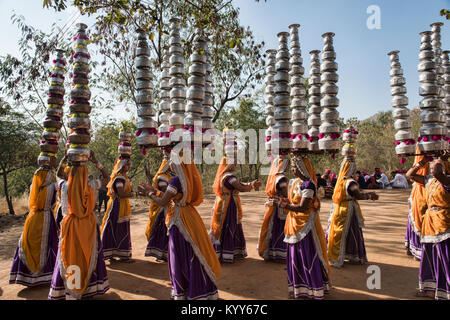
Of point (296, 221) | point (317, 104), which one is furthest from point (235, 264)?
point (317, 104)

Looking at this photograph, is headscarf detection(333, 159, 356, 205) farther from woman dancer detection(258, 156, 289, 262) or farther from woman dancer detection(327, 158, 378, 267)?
woman dancer detection(258, 156, 289, 262)

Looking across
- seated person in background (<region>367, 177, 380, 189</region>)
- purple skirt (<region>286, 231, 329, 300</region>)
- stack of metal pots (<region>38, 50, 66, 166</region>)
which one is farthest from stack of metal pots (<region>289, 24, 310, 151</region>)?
seated person in background (<region>367, 177, 380, 189</region>)

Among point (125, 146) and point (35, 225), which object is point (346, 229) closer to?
point (125, 146)

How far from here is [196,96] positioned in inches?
189

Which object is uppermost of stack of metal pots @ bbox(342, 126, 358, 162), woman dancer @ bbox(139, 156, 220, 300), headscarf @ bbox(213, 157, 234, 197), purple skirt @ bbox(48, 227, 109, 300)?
stack of metal pots @ bbox(342, 126, 358, 162)

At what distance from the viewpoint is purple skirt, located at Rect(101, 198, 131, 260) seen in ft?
20.9

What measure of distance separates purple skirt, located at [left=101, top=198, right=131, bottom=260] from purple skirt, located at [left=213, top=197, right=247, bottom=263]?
6.23 feet

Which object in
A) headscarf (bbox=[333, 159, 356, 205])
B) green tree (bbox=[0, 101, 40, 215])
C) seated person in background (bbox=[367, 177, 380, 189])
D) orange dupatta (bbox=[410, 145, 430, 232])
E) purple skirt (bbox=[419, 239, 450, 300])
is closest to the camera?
purple skirt (bbox=[419, 239, 450, 300])

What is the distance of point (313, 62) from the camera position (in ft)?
21.0

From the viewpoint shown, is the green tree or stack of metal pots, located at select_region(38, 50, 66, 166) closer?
stack of metal pots, located at select_region(38, 50, 66, 166)

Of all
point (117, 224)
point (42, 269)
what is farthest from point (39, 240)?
point (117, 224)

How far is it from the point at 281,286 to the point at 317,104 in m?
3.49

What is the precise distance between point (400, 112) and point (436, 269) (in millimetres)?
2691

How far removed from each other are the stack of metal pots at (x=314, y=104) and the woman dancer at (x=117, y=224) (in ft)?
12.6
